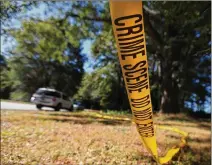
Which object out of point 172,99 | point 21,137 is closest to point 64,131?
point 21,137

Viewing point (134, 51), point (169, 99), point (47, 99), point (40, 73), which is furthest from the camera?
point (40, 73)

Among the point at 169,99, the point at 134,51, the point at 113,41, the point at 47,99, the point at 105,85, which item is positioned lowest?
the point at 169,99

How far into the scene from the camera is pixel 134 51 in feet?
12.2

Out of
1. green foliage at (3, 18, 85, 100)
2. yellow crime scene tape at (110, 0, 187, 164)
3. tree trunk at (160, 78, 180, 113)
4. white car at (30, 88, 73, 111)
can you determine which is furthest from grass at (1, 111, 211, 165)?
green foliage at (3, 18, 85, 100)

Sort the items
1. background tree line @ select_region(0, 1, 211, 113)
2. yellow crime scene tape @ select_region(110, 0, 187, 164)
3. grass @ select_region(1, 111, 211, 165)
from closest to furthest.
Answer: yellow crime scene tape @ select_region(110, 0, 187, 164) → grass @ select_region(1, 111, 211, 165) → background tree line @ select_region(0, 1, 211, 113)

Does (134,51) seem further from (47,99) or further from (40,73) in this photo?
(40,73)

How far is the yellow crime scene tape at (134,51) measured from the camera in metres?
3.52

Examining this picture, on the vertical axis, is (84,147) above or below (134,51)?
below

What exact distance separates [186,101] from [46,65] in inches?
885

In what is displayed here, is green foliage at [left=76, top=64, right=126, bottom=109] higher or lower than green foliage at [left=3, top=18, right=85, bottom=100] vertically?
lower

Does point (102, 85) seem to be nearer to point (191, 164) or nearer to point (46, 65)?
point (46, 65)

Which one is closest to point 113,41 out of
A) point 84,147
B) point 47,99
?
point 47,99

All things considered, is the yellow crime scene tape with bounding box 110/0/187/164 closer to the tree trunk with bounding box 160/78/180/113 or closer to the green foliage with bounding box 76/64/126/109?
the tree trunk with bounding box 160/78/180/113

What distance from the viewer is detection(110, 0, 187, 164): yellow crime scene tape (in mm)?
3516
